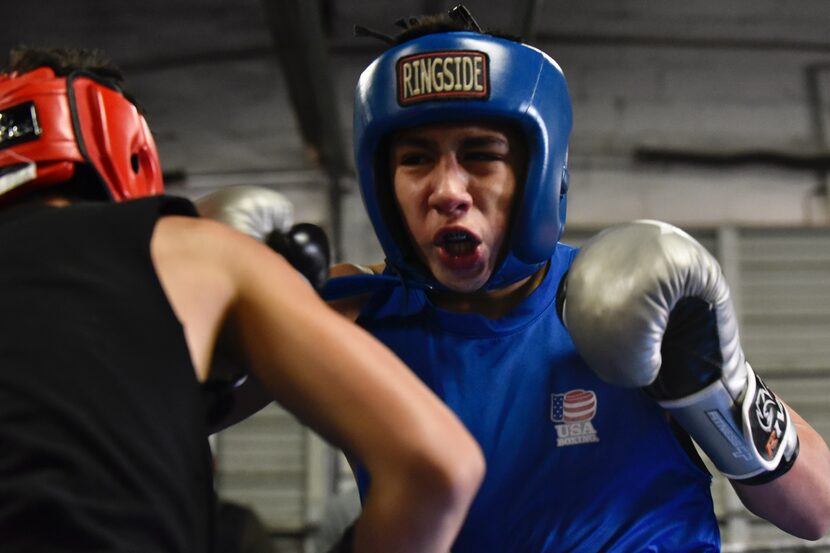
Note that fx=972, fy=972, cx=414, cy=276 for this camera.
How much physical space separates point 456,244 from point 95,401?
2.67ft

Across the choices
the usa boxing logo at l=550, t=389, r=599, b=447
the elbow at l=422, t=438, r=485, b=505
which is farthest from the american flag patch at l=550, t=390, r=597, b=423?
the elbow at l=422, t=438, r=485, b=505

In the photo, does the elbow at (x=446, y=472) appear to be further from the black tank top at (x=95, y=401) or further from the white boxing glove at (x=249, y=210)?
the white boxing glove at (x=249, y=210)

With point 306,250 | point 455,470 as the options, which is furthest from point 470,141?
point 455,470

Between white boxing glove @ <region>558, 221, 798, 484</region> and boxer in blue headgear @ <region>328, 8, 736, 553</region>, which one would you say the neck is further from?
white boxing glove @ <region>558, 221, 798, 484</region>

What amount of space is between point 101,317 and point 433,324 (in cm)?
84

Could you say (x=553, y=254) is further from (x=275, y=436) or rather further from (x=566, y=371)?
(x=275, y=436)

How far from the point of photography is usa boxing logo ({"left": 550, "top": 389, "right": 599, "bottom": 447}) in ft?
5.35

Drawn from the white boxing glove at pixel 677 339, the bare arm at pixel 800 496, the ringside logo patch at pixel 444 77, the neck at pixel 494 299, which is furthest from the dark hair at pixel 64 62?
the bare arm at pixel 800 496

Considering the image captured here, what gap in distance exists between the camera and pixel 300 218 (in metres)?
6.20

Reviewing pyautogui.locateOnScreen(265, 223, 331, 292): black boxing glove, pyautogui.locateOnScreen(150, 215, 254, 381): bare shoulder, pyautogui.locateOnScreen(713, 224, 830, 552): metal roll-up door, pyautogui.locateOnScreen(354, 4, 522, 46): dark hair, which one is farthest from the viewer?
pyautogui.locateOnScreen(713, 224, 830, 552): metal roll-up door

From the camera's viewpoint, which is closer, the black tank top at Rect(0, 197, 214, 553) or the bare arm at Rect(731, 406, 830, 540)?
the black tank top at Rect(0, 197, 214, 553)

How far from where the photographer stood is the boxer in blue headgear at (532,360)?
1.56m

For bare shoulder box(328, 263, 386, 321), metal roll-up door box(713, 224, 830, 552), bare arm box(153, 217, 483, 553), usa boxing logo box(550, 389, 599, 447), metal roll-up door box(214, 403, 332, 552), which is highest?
bare arm box(153, 217, 483, 553)

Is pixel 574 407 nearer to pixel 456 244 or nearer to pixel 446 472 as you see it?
pixel 456 244
